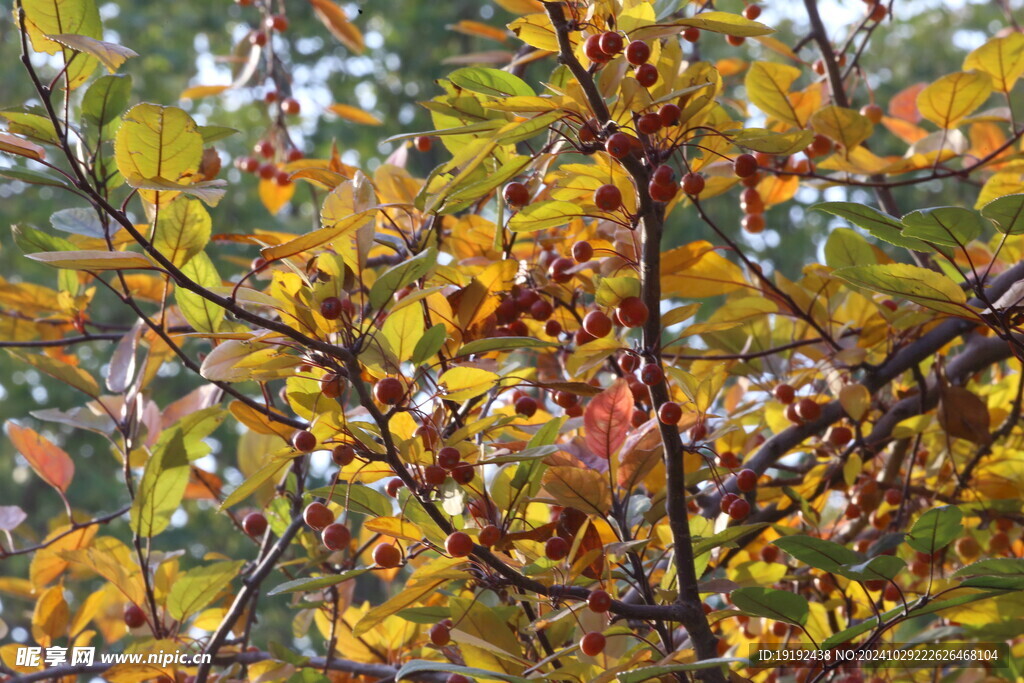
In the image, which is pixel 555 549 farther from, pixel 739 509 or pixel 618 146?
pixel 618 146

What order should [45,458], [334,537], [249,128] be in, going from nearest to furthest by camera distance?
[334,537] < [45,458] < [249,128]

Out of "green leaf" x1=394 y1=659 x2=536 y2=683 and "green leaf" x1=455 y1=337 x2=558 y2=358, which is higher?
"green leaf" x1=455 y1=337 x2=558 y2=358

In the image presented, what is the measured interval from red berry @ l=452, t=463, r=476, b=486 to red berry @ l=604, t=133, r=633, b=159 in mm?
293

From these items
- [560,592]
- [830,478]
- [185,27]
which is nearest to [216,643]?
[560,592]

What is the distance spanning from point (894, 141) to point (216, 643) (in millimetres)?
6387

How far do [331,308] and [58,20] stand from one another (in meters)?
0.36

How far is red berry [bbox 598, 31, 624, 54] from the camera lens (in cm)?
80

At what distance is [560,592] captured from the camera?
0.75m

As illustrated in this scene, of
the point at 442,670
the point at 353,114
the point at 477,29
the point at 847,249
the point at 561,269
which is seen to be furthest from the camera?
the point at 353,114

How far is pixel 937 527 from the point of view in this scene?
820 millimetres

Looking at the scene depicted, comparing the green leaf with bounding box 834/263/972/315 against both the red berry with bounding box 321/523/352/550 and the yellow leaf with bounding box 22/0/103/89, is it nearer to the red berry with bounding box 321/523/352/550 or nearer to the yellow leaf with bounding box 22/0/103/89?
the red berry with bounding box 321/523/352/550

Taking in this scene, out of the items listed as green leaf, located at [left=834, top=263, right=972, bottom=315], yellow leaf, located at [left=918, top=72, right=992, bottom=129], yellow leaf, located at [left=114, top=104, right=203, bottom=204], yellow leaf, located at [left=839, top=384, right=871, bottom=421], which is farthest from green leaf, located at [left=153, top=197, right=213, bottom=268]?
yellow leaf, located at [left=918, top=72, right=992, bottom=129]

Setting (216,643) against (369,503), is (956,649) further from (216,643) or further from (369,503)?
(216,643)

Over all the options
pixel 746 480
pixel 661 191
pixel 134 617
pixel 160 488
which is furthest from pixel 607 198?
pixel 134 617
